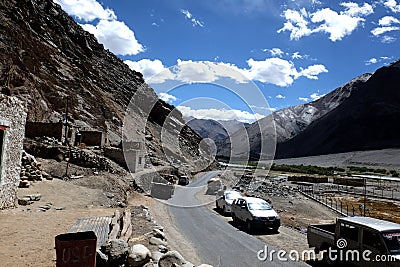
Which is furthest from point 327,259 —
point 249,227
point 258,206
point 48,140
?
point 48,140

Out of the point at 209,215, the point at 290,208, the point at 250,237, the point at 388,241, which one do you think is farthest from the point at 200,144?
the point at 388,241

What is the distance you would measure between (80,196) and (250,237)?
11.4m

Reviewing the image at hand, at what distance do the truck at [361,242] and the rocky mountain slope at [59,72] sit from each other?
1745 centimetres

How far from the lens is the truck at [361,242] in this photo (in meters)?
9.52

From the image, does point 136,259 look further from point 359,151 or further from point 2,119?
point 359,151

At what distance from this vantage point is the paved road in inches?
494

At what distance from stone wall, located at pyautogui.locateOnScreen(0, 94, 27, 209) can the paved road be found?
8271 millimetres

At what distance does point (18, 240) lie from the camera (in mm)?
11102

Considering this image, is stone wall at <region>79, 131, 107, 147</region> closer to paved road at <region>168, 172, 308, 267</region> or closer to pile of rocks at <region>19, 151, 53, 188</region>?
pile of rocks at <region>19, 151, 53, 188</region>

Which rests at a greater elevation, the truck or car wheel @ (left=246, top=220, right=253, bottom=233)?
the truck

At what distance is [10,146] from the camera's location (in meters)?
16.0

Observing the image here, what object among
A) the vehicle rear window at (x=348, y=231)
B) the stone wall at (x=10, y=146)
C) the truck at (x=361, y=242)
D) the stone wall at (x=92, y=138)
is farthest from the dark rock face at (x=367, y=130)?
the stone wall at (x=10, y=146)

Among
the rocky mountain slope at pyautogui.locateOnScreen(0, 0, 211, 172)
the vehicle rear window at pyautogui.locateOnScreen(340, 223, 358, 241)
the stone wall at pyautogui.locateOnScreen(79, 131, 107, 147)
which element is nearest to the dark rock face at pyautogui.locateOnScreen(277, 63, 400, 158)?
the rocky mountain slope at pyautogui.locateOnScreen(0, 0, 211, 172)
